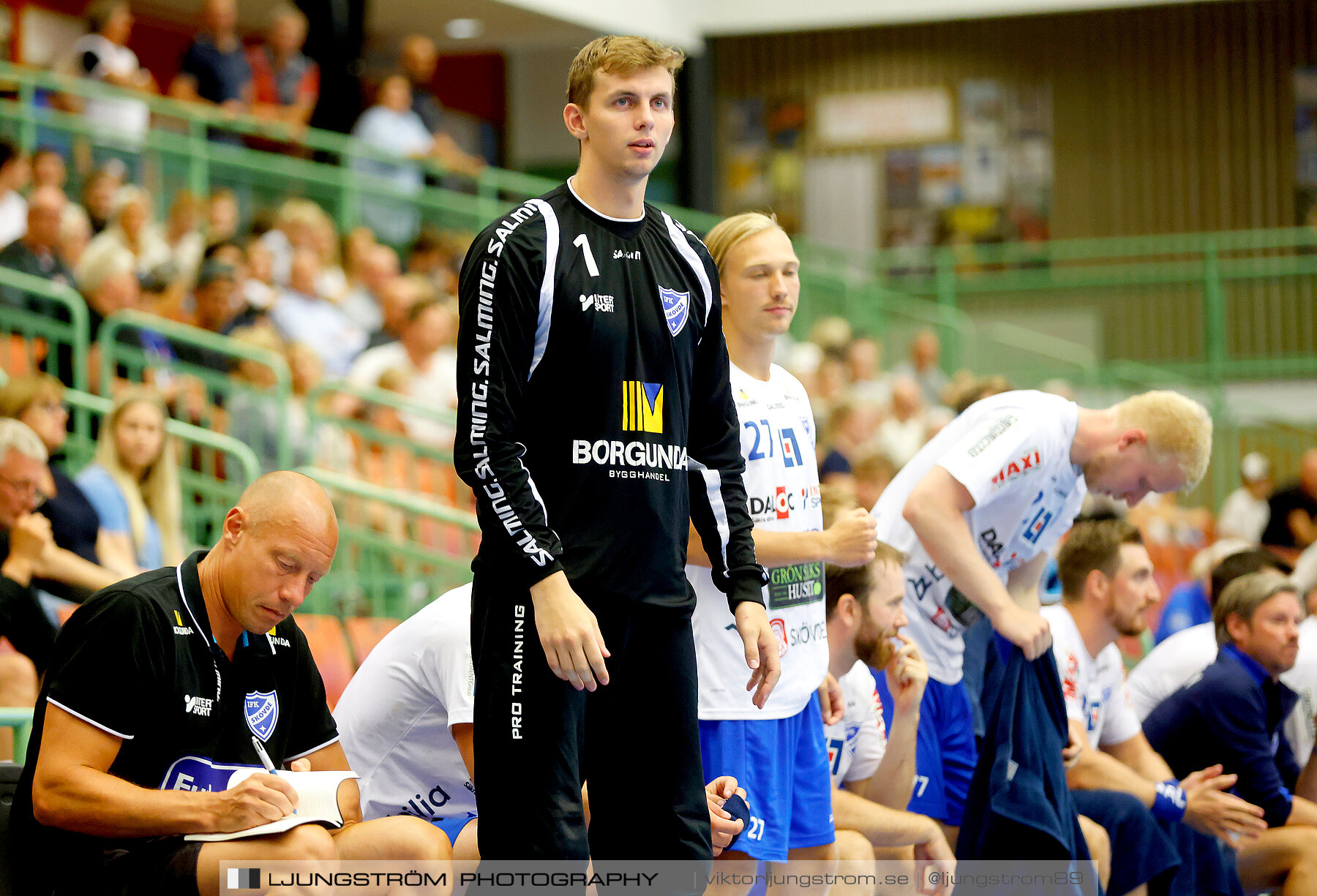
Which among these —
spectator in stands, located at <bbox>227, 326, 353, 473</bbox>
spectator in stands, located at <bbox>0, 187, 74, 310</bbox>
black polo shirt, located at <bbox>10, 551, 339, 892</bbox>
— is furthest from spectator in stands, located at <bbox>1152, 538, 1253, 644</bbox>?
spectator in stands, located at <bbox>0, 187, 74, 310</bbox>

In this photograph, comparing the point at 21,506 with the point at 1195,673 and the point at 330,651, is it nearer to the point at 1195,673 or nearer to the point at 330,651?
the point at 330,651

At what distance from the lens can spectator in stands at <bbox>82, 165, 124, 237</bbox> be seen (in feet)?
29.4

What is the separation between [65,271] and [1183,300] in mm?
11262

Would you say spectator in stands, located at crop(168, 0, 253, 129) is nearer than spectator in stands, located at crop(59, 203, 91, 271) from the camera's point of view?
No

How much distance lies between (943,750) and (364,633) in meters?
2.68

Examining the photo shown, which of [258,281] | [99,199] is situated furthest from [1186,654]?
[99,199]

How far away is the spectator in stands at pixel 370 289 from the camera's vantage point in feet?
31.8

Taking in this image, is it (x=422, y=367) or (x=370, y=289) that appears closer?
(x=422, y=367)

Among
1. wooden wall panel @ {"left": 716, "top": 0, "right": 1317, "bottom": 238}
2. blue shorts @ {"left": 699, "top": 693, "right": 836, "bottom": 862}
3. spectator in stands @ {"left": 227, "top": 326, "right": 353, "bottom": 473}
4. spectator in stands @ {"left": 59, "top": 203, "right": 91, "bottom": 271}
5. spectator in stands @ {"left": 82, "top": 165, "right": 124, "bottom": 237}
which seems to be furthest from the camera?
wooden wall panel @ {"left": 716, "top": 0, "right": 1317, "bottom": 238}

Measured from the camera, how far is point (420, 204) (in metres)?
11.6

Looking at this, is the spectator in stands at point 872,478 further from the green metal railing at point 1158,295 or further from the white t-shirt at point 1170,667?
the green metal railing at point 1158,295

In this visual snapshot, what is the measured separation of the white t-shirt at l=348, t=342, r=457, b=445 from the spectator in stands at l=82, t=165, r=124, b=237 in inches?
68.4

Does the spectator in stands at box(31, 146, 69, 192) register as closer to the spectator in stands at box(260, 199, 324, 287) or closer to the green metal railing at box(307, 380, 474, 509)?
the spectator in stands at box(260, 199, 324, 287)

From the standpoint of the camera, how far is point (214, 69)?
1092 centimetres
